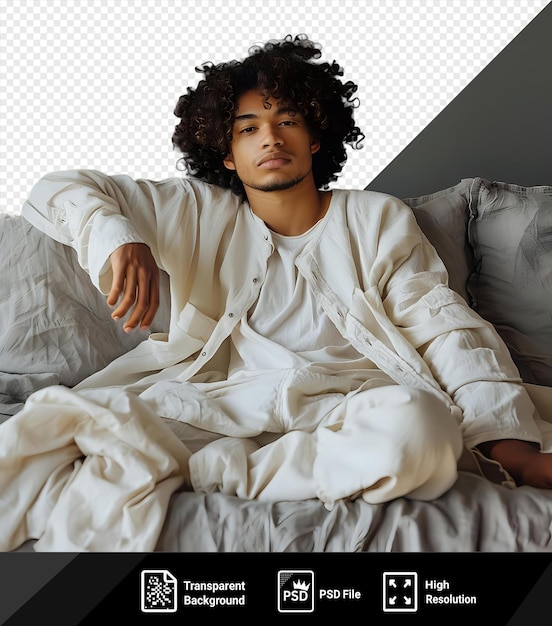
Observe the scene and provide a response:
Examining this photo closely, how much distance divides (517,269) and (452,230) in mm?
157

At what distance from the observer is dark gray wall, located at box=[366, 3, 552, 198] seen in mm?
2064

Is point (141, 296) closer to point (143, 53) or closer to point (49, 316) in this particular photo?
point (49, 316)

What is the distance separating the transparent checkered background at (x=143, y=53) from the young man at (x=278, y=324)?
29cm

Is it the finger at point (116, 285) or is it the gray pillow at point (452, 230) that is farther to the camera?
the gray pillow at point (452, 230)

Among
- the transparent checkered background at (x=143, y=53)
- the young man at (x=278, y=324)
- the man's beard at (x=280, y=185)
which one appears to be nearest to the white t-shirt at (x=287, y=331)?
the young man at (x=278, y=324)

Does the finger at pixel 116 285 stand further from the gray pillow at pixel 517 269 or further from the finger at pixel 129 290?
the gray pillow at pixel 517 269

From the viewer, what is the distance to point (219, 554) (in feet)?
2.93

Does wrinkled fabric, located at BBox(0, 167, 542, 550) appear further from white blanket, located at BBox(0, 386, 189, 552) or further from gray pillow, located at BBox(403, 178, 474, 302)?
gray pillow, located at BBox(403, 178, 474, 302)

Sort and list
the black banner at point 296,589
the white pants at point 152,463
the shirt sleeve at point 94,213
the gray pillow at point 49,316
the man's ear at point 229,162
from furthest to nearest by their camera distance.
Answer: the man's ear at point 229,162 → the gray pillow at point 49,316 → the shirt sleeve at point 94,213 → the white pants at point 152,463 → the black banner at point 296,589

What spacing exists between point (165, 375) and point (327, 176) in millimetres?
626

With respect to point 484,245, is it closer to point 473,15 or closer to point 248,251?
point 248,251

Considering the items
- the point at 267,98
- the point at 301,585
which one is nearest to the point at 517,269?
the point at 267,98

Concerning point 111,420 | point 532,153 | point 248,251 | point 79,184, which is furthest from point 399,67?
point 111,420

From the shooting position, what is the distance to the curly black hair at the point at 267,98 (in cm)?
161
